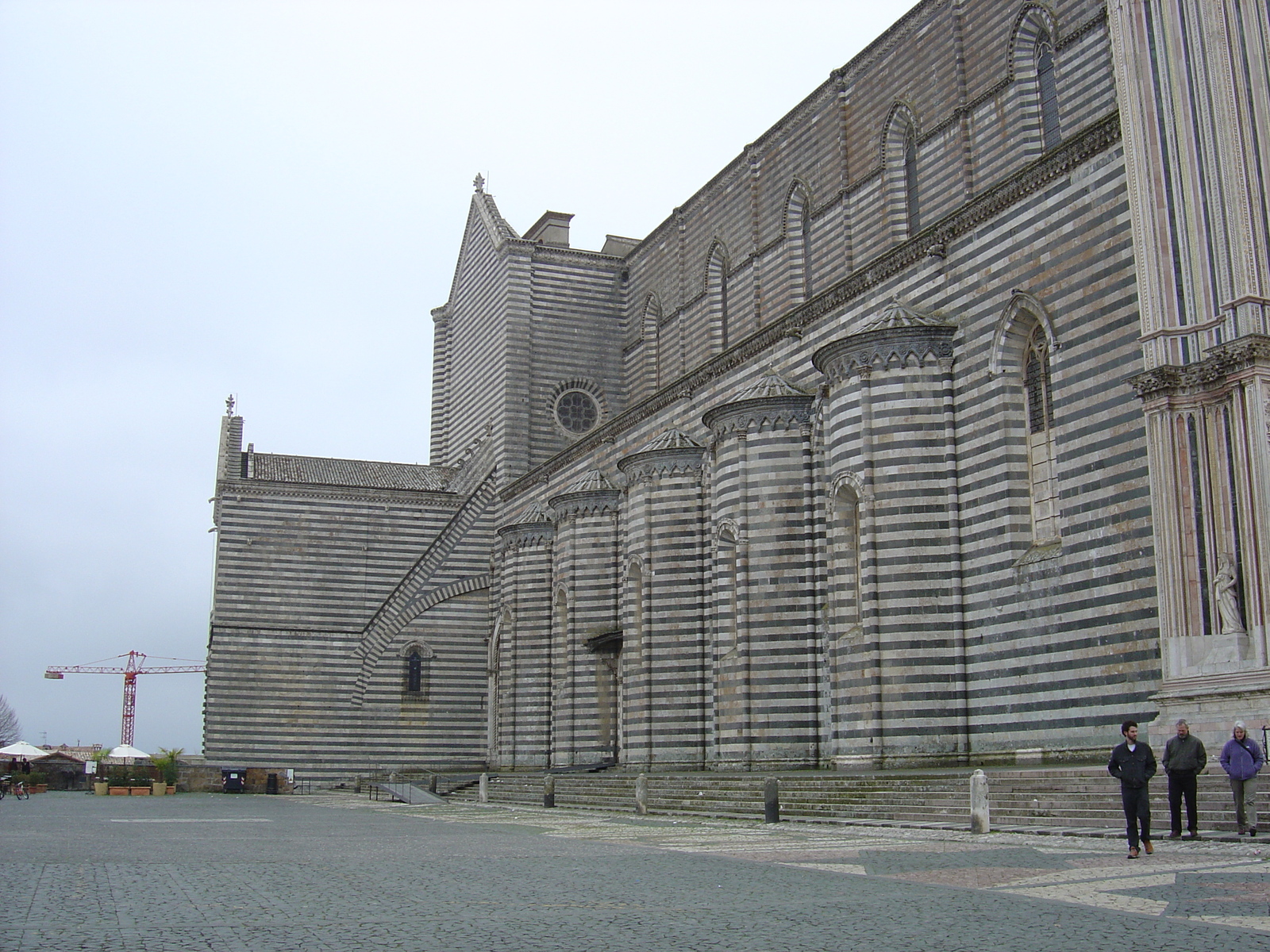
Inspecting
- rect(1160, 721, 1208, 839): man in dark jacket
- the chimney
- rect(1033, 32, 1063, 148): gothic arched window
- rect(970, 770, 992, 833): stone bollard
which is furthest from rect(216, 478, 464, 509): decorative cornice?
rect(1160, 721, 1208, 839): man in dark jacket

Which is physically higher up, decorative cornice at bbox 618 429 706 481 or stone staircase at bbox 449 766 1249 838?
decorative cornice at bbox 618 429 706 481

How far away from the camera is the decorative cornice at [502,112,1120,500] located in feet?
60.9

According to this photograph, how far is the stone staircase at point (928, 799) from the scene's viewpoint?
1327 cm

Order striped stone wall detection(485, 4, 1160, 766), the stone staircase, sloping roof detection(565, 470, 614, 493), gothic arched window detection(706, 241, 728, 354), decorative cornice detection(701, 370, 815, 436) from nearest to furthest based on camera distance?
the stone staircase, striped stone wall detection(485, 4, 1160, 766), decorative cornice detection(701, 370, 815, 436), sloping roof detection(565, 470, 614, 493), gothic arched window detection(706, 241, 728, 354)

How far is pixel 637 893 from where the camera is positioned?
847 cm

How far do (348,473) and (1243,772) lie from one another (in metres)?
36.4

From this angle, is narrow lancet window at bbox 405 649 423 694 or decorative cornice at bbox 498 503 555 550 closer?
decorative cornice at bbox 498 503 555 550

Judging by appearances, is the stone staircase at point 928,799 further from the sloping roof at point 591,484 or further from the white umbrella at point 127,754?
the white umbrella at point 127,754

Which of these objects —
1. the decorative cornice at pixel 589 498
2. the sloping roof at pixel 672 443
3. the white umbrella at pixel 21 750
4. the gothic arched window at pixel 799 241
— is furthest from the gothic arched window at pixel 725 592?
the white umbrella at pixel 21 750

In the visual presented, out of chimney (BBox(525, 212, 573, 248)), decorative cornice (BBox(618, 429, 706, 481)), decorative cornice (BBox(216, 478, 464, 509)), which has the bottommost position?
decorative cornice (BBox(618, 429, 706, 481))

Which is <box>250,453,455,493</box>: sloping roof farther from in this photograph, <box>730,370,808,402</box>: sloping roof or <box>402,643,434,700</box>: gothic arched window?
<box>730,370,808,402</box>: sloping roof

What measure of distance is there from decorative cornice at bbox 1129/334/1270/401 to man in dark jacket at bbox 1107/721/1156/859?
6.04 meters

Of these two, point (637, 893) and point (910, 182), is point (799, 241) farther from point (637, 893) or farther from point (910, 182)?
point (637, 893)

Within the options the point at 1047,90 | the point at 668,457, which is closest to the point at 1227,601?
the point at 1047,90
